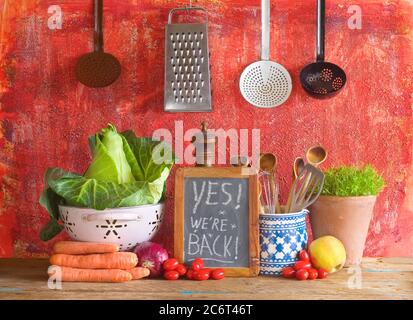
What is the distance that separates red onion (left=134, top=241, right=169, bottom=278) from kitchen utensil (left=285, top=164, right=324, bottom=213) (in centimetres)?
45

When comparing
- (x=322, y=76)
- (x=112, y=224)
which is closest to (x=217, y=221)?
(x=112, y=224)

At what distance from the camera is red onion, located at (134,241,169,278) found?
1.79 metres

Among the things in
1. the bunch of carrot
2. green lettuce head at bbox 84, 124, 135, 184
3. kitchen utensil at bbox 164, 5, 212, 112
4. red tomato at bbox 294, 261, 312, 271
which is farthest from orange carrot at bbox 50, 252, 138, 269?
kitchen utensil at bbox 164, 5, 212, 112

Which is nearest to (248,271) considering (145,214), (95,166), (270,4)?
(145,214)

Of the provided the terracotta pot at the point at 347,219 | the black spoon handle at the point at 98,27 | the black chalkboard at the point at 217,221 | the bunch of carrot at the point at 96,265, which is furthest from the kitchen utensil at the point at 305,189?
the black spoon handle at the point at 98,27

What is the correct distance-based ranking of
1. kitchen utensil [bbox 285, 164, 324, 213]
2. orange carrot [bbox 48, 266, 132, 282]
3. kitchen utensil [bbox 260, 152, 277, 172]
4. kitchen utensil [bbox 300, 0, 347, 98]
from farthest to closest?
1. kitchen utensil [bbox 300, 0, 347, 98]
2. kitchen utensil [bbox 260, 152, 277, 172]
3. kitchen utensil [bbox 285, 164, 324, 213]
4. orange carrot [bbox 48, 266, 132, 282]

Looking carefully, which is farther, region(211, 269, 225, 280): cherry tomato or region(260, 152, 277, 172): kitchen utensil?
region(260, 152, 277, 172): kitchen utensil

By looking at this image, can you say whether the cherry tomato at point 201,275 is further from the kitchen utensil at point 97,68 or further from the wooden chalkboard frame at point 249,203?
the kitchen utensil at point 97,68

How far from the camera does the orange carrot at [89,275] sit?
5.75 ft

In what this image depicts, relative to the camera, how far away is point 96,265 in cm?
178

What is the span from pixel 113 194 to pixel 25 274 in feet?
1.44

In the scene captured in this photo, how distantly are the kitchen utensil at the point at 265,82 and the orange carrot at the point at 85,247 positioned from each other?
0.75m

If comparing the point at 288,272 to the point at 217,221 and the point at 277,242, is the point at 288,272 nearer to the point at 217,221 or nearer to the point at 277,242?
the point at 277,242

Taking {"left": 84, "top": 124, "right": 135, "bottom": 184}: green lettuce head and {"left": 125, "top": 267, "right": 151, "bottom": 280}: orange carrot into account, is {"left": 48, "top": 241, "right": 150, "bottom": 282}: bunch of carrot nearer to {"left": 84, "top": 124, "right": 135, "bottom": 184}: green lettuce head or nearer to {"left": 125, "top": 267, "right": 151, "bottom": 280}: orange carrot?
{"left": 125, "top": 267, "right": 151, "bottom": 280}: orange carrot
